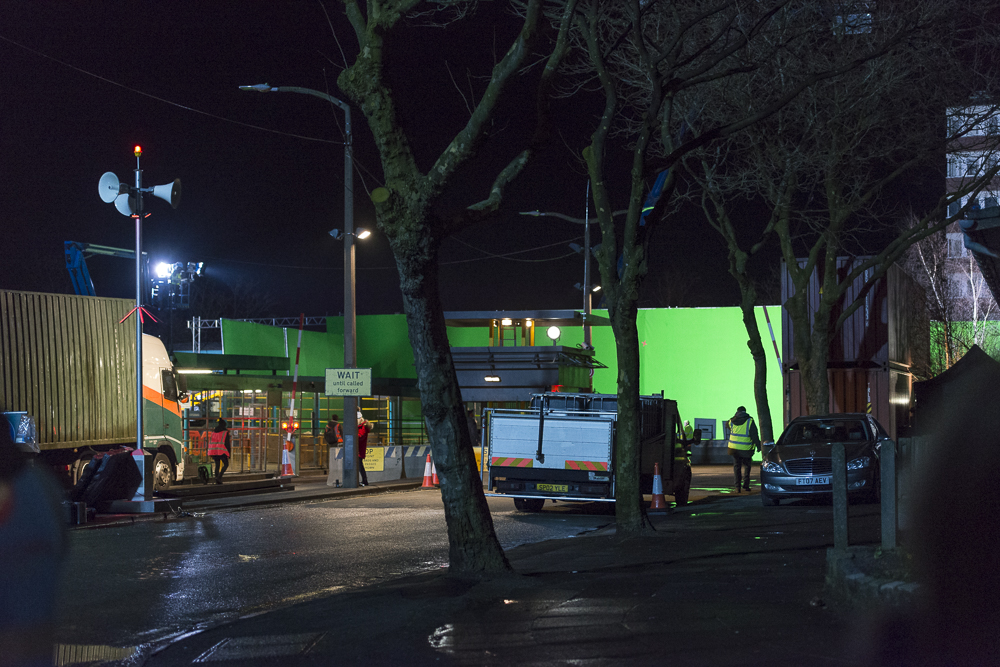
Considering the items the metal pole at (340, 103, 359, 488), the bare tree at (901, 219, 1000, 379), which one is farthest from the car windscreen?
the bare tree at (901, 219, 1000, 379)

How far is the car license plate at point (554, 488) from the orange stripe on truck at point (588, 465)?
0.32 m

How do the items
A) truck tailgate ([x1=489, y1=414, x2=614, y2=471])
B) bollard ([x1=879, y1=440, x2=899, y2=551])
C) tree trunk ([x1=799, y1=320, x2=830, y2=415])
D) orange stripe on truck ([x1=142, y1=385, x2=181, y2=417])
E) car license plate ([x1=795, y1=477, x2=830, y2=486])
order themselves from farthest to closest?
tree trunk ([x1=799, y1=320, x2=830, y2=415])
orange stripe on truck ([x1=142, y1=385, x2=181, y2=417])
car license plate ([x1=795, y1=477, x2=830, y2=486])
truck tailgate ([x1=489, y1=414, x2=614, y2=471])
bollard ([x1=879, y1=440, x2=899, y2=551])

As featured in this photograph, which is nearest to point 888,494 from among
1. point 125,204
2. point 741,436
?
point 125,204

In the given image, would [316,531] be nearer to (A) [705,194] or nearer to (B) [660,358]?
(A) [705,194]

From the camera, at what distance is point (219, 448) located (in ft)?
80.1

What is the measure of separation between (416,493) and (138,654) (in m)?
15.3

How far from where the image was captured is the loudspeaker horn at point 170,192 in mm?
16812

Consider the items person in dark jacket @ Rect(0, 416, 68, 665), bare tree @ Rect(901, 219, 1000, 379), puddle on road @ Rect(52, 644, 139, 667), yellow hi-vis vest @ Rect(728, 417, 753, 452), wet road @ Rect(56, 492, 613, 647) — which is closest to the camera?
person in dark jacket @ Rect(0, 416, 68, 665)

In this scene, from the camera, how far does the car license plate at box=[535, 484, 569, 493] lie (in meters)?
16.9

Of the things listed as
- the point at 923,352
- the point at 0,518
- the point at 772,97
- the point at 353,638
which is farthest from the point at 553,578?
the point at 923,352

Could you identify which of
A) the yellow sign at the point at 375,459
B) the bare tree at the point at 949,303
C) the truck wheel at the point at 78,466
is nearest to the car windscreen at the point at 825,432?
the yellow sign at the point at 375,459

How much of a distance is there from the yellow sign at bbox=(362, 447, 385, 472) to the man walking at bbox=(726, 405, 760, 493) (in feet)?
29.1

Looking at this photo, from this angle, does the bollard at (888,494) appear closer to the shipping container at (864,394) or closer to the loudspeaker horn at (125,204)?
the loudspeaker horn at (125,204)

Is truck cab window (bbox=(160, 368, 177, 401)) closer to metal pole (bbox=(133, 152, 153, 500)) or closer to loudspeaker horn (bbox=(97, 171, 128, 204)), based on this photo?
metal pole (bbox=(133, 152, 153, 500))
